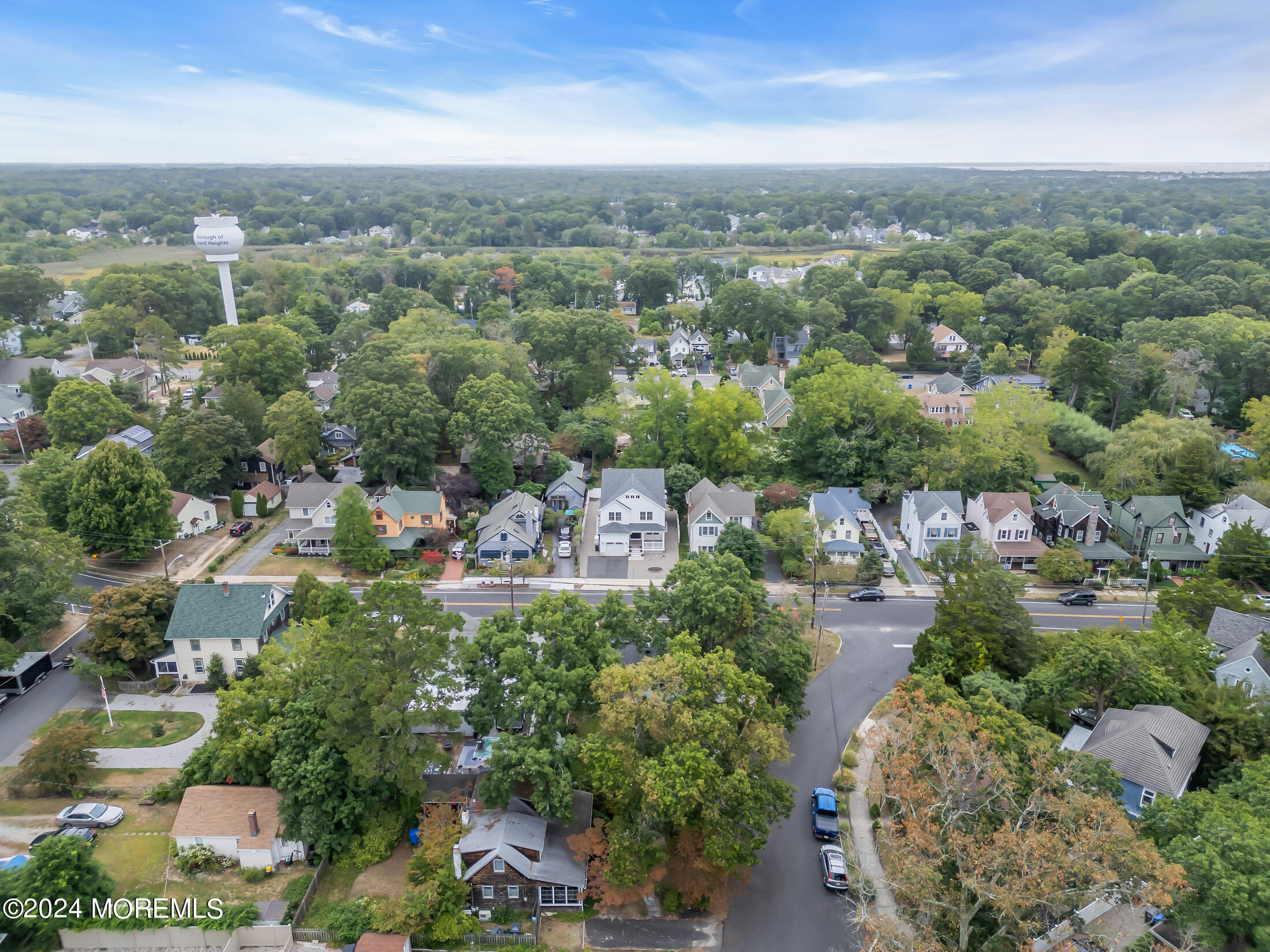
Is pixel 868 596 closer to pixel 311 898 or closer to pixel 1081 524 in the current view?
pixel 1081 524

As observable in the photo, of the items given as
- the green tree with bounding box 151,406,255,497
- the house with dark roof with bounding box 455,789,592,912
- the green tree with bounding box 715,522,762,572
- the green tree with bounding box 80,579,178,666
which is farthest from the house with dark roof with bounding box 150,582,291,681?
the green tree with bounding box 715,522,762,572

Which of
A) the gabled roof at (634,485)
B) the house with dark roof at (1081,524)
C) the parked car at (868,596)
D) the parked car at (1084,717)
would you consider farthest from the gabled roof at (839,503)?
the parked car at (1084,717)

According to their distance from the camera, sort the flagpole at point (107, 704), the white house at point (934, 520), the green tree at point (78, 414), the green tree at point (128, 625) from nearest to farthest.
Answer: the flagpole at point (107, 704) → the green tree at point (128, 625) → the white house at point (934, 520) → the green tree at point (78, 414)

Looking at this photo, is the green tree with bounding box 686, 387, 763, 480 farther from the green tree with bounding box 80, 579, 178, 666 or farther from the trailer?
the trailer

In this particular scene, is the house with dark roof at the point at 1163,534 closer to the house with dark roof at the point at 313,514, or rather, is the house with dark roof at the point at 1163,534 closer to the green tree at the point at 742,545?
the green tree at the point at 742,545

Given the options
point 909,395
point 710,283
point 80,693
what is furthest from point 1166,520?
point 710,283

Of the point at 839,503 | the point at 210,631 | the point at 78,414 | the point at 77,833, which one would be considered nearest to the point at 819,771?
the point at 839,503
